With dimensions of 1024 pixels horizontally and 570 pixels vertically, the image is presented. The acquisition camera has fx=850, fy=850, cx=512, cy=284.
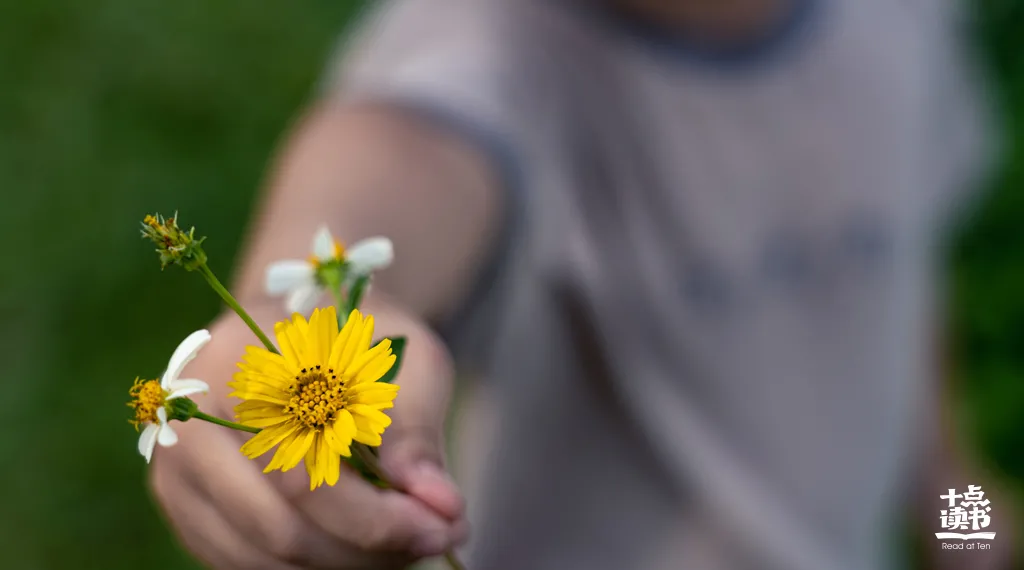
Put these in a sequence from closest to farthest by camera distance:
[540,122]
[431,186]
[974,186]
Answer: [431,186] < [540,122] < [974,186]

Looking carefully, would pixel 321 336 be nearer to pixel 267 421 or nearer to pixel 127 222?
pixel 267 421

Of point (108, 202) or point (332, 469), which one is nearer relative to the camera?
point (332, 469)

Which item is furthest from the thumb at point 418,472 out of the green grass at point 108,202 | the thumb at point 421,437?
the green grass at point 108,202

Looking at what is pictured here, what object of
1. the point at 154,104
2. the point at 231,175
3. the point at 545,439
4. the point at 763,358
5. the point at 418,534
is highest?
the point at 154,104

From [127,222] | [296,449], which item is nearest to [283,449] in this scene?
[296,449]

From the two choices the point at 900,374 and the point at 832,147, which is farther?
the point at 900,374

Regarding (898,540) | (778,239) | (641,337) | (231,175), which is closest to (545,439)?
(641,337)

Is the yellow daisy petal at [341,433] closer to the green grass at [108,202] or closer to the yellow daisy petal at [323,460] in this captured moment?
the yellow daisy petal at [323,460]

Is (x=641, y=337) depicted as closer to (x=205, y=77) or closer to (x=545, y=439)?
(x=545, y=439)

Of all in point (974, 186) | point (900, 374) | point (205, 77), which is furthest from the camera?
point (205, 77)
